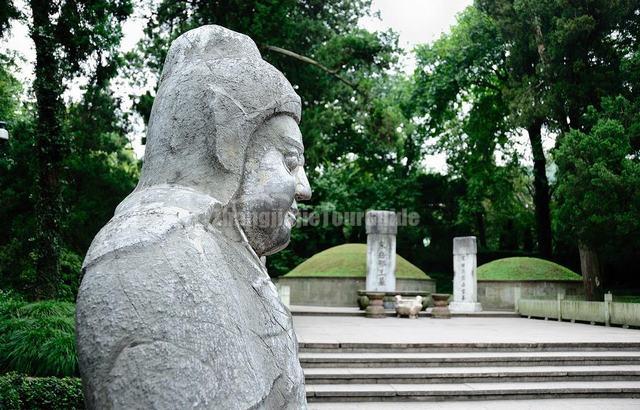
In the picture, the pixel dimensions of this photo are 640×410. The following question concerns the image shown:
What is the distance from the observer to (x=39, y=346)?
7.74m

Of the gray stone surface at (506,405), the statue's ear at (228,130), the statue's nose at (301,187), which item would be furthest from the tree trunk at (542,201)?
the statue's ear at (228,130)

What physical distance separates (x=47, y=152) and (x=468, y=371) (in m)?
9.54

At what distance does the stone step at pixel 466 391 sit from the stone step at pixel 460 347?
140 cm

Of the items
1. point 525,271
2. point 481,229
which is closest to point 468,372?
point 525,271

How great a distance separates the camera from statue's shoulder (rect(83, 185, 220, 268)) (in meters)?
2.02

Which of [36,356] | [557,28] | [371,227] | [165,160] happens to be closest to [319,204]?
[371,227]

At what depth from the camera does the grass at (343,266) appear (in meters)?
24.3

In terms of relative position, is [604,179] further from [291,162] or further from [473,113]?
[291,162]

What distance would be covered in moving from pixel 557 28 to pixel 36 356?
20161 millimetres

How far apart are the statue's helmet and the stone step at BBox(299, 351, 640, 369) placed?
23.0ft

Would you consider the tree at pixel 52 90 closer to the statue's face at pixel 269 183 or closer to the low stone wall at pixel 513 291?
the statue's face at pixel 269 183

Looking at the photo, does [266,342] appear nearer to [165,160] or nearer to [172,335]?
[172,335]

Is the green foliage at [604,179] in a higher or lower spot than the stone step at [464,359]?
higher

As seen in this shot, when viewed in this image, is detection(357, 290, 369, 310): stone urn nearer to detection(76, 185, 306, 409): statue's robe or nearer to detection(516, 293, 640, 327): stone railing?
detection(516, 293, 640, 327): stone railing
